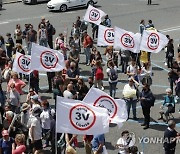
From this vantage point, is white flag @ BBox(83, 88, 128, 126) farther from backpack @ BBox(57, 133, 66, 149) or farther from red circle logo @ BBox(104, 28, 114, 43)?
red circle logo @ BBox(104, 28, 114, 43)

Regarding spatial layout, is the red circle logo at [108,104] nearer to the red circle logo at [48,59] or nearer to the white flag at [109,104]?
the white flag at [109,104]

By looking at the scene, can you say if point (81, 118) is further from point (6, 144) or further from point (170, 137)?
point (170, 137)

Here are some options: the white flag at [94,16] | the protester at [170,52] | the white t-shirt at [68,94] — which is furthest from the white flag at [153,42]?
the white flag at [94,16]

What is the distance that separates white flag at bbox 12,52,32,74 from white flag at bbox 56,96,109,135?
609cm

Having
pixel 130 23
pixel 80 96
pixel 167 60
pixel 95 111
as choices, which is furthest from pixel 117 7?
pixel 95 111

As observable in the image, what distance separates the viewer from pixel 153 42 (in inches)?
780

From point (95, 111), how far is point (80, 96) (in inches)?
190

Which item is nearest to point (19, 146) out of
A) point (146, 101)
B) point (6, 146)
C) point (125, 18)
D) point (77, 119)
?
point (6, 146)

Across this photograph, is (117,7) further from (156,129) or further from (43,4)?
(156,129)

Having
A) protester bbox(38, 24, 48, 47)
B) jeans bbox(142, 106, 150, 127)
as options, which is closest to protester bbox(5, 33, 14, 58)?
protester bbox(38, 24, 48, 47)

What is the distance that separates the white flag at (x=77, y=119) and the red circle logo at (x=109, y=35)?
30.7 ft

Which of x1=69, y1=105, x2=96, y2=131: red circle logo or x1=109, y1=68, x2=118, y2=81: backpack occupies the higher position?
x1=109, y1=68, x2=118, y2=81: backpack

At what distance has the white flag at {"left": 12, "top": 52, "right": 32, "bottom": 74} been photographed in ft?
58.7

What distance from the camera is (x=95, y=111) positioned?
1220cm
